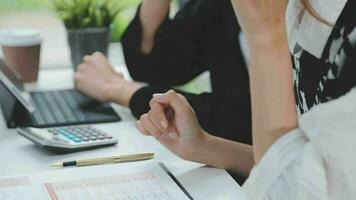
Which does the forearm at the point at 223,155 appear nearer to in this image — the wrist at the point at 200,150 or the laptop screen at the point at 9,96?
the wrist at the point at 200,150

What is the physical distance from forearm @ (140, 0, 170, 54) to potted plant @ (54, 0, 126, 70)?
0.32ft

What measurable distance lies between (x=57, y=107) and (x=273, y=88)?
25.4 inches

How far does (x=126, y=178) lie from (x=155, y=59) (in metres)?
0.63

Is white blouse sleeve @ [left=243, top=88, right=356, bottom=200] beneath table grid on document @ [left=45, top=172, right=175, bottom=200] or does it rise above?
above

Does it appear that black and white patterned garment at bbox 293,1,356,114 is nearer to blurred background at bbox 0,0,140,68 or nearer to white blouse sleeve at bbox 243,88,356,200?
white blouse sleeve at bbox 243,88,356,200

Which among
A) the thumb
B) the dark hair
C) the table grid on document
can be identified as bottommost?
the table grid on document

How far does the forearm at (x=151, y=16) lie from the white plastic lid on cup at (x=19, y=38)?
25 centimetres

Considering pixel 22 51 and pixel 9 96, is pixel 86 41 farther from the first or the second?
pixel 9 96

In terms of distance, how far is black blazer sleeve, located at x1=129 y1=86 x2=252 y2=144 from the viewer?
110 centimetres

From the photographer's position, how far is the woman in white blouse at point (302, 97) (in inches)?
26.7

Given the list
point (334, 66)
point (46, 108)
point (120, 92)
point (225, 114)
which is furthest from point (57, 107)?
point (334, 66)

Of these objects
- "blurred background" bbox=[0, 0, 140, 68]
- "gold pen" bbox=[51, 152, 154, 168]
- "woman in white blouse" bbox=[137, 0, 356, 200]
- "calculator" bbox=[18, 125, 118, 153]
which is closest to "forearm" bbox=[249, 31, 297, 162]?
"woman in white blouse" bbox=[137, 0, 356, 200]

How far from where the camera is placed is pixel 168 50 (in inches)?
59.6

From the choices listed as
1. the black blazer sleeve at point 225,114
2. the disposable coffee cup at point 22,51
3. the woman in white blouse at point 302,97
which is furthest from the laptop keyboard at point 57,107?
the woman in white blouse at point 302,97
